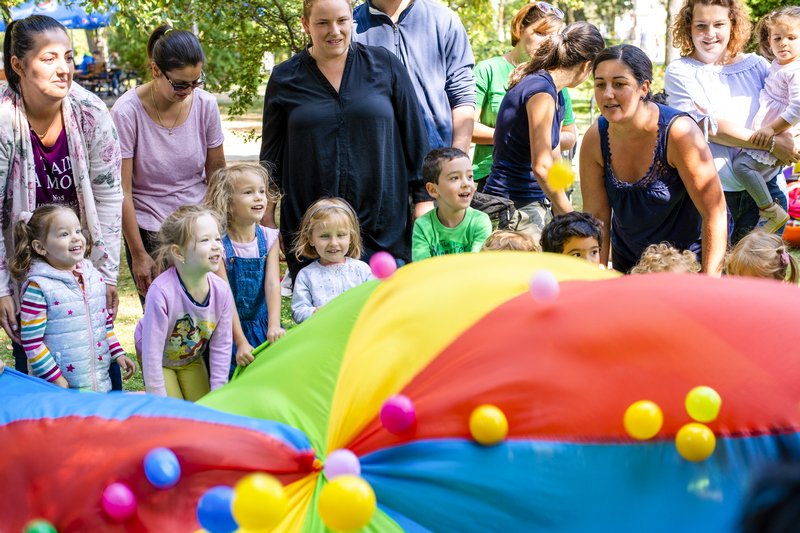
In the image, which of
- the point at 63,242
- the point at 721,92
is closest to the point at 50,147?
the point at 63,242

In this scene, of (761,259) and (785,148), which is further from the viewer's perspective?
(785,148)

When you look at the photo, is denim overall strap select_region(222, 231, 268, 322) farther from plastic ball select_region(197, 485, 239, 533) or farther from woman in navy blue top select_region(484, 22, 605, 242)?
plastic ball select_region(197, 485, 239, 533)

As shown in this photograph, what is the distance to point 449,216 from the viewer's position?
4812mm

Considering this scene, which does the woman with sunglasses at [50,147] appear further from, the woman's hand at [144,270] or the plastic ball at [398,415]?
the plastic ball at [398,415]

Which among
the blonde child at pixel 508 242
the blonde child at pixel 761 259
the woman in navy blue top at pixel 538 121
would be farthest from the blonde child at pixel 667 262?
the woman in navy blue top at pixel 538 121

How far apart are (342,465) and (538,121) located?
295 cm

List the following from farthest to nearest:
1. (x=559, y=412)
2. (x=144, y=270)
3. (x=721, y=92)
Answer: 1. (x=721, y=92)
2. (x=144, y=270)
3. (x=559, y=412)

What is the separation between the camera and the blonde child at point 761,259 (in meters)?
4.12

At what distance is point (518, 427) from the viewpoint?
242 centimetres

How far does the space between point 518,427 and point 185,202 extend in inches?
121

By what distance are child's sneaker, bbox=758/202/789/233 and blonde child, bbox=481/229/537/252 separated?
2078 mm

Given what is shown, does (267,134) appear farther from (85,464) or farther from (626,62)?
(85,464)

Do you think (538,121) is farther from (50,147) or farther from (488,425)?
(488,425)

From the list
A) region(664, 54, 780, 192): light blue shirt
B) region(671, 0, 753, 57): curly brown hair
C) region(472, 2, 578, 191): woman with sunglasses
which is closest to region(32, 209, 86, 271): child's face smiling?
region(472, 2, 578, 191): woman with sunglasses
